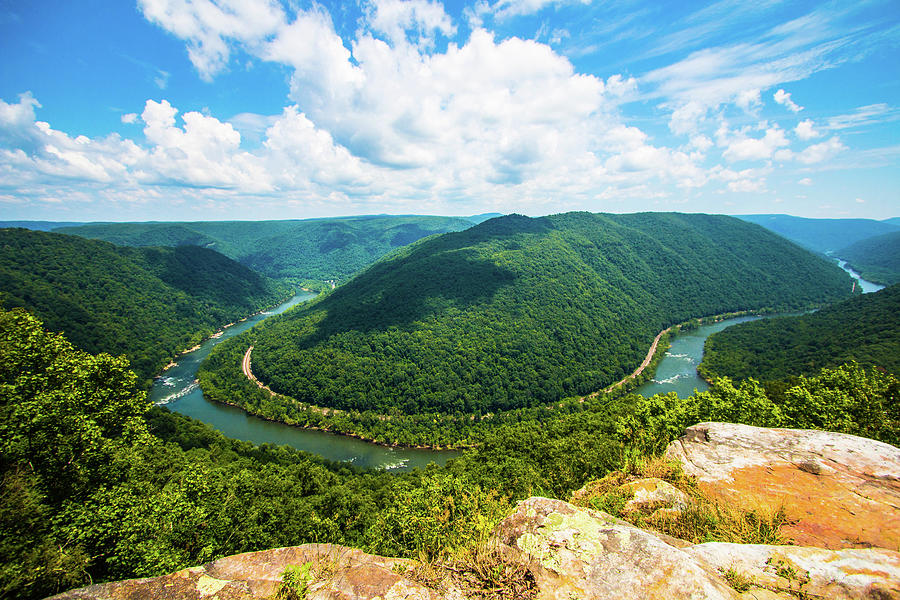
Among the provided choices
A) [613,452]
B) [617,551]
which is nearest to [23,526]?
[617,551]

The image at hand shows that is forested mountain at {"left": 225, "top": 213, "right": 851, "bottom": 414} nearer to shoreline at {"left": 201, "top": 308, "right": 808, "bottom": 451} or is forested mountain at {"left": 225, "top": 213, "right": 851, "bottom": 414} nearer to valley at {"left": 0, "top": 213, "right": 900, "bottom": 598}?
valley at {"left": 0, "top": 213, "right": 900, "bottom": 598}

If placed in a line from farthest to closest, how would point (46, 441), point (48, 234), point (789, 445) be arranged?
point (48, 234), point (46, 441), point (789, 445)

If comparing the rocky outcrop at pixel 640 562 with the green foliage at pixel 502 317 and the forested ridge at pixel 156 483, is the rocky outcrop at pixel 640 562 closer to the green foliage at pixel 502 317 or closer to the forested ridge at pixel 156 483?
the forested ridge at pixel 156 483

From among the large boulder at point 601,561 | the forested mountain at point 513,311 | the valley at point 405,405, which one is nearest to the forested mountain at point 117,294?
the valley at point 405,405

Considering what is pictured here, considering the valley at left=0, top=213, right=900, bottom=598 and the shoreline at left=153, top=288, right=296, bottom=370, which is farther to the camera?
the shoreline at left=153, top=288, right=296, bottom=370

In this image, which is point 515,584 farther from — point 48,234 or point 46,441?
point 48,234

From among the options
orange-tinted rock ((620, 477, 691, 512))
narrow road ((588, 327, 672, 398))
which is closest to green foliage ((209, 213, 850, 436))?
narrow road ((588, 327, 672, 398))
